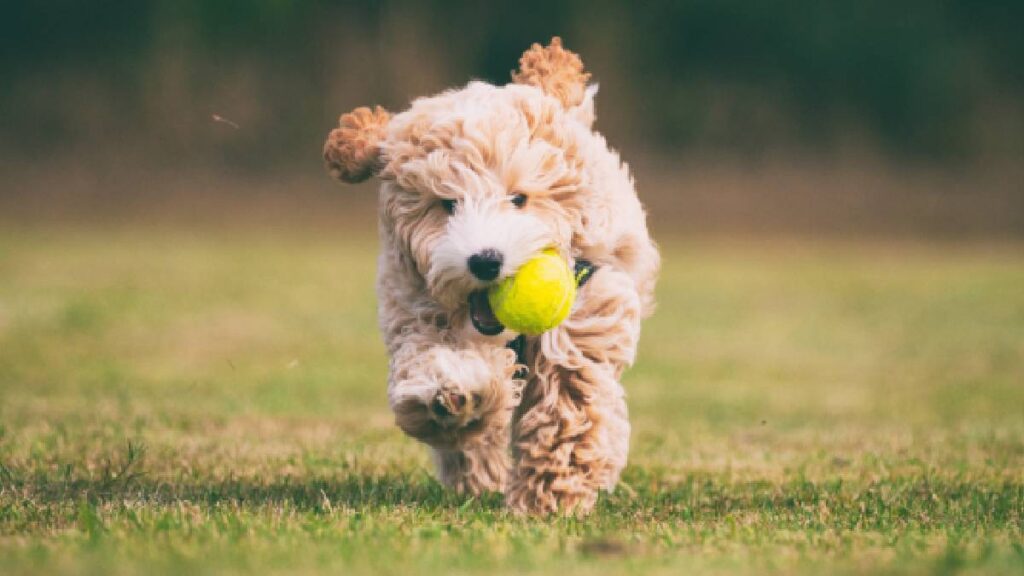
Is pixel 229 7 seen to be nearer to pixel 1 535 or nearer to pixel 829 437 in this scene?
pixel 829 437

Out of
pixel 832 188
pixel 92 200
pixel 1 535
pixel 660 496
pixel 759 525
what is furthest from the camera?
pixel 832 188

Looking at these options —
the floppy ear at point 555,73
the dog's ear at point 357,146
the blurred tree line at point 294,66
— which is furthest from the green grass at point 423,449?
the blurred tree line at point 294,66

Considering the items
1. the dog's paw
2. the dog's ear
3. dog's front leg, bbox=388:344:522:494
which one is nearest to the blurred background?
the dog's ear

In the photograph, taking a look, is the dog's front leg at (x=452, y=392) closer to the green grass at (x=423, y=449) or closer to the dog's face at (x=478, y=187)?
the dog's face at (x=478, y=187)

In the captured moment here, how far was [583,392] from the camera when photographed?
502 cm

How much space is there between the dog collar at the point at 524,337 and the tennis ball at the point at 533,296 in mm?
328

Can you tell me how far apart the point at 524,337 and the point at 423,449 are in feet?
5.87

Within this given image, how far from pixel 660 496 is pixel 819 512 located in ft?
2.19

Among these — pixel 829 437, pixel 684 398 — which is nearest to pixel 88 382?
pixel 684 398

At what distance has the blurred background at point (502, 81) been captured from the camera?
26.2 meters

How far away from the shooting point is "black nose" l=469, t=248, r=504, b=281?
4430 mm

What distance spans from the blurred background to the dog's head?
65.4ft

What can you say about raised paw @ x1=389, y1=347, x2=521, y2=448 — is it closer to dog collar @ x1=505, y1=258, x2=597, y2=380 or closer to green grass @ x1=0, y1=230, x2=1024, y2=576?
dog collar @ x1=505, y1=258, x2=597, y2=380

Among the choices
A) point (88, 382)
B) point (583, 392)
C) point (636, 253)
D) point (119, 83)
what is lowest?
point (88, 382)
